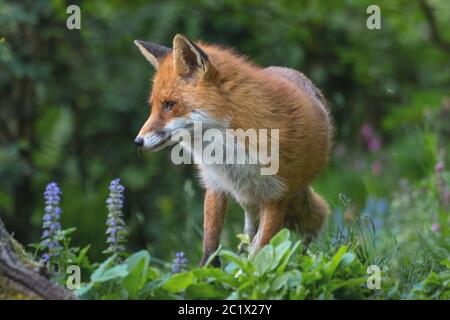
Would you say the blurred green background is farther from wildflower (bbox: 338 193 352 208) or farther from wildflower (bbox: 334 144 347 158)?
wildflower (bbox: 338 193 352 208)

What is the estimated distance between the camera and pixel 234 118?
5.14 metres

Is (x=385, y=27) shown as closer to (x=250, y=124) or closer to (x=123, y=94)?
(x=123, y=94)

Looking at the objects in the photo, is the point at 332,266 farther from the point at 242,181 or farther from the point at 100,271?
the point at 242,181

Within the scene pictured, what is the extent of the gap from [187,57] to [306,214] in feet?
5.29

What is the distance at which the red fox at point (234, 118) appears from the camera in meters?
5.11

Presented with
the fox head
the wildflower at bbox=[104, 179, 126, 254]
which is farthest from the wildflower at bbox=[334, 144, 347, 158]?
the wildflower at bbox=[104, 179, 126, 254]

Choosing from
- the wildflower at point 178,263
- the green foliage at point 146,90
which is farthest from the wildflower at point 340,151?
Answer: the wildflower at point 178,263

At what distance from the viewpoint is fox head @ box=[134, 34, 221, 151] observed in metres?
5.07

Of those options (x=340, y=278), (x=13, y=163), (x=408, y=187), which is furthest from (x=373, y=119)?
(x=340, y=278)

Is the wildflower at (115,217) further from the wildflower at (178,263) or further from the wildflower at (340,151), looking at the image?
the wildflower at (340,151)

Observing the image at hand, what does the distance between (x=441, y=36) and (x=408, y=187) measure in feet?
8.54

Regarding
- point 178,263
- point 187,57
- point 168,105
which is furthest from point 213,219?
point 187,57

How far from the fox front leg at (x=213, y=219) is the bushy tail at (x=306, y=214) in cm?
69

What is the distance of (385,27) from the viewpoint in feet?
33.8
